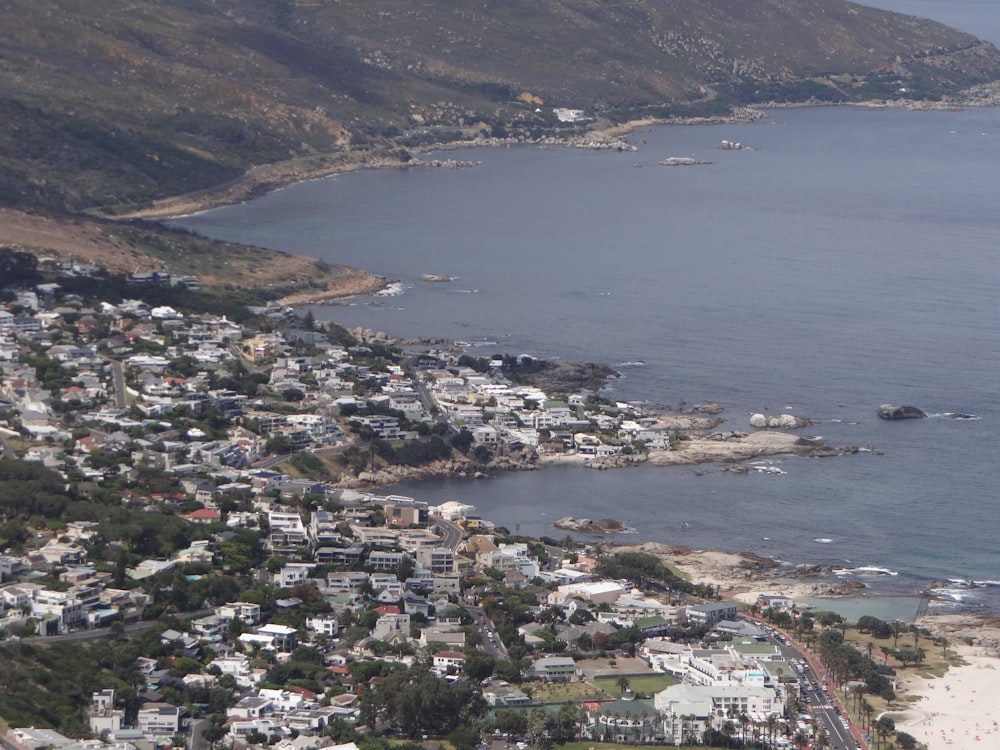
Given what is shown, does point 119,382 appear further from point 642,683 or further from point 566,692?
point 566,692

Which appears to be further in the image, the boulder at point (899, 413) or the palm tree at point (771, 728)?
the boulder at point (899, 413)

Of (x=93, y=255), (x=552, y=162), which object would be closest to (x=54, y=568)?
(x=93, y=255)

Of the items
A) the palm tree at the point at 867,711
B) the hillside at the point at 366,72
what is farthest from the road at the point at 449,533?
the hillside at the point at 366,72

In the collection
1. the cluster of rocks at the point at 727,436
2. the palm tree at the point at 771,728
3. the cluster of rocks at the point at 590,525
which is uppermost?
the cluster of rocks at the point at 727,436

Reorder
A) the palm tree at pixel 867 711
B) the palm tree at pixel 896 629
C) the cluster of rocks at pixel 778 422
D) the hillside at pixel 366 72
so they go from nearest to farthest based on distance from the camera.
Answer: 1. the palm tree at pixel 867 711
2. the palm tree at pixel 896 629
3. the cluster of rocks at pixel 778 422
4. the hillside at pixel 366 72

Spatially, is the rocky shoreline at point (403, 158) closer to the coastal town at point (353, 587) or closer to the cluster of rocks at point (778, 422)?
the coastal town at point (353, 587)

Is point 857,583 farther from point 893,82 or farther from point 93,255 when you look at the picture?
point 893,82

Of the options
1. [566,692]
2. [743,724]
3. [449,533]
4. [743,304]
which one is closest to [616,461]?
[449,533]
